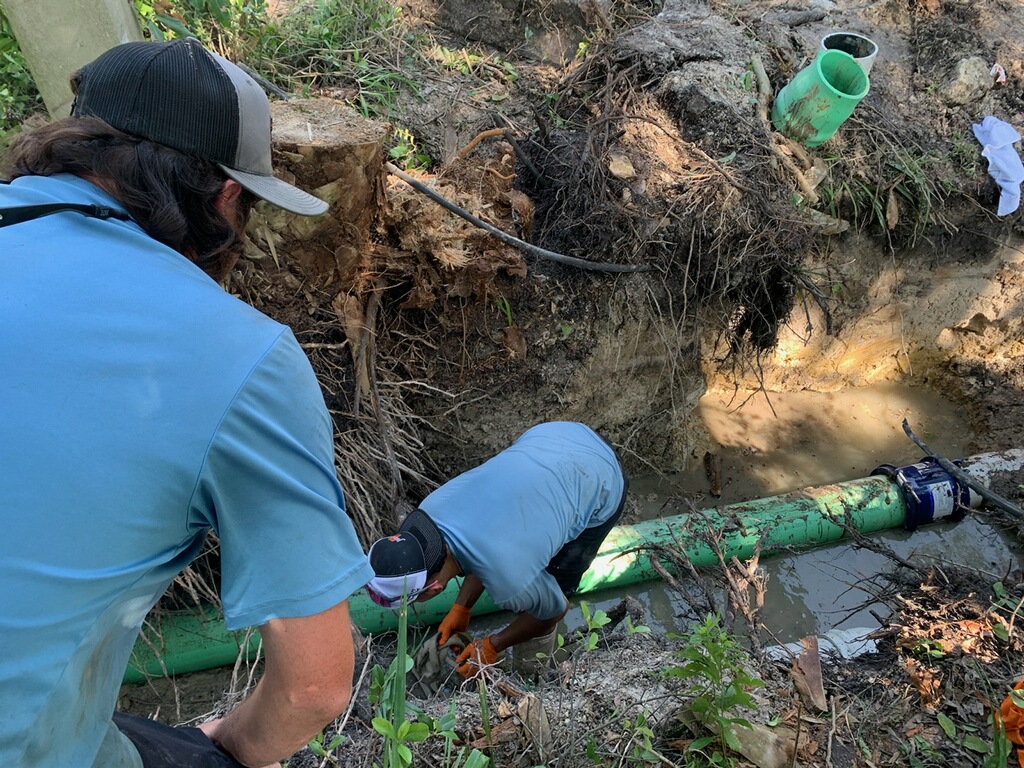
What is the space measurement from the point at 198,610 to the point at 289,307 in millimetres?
1313

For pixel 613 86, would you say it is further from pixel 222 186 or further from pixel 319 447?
pixel 319 447

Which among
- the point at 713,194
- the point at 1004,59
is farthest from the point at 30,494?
the point at 1004,59

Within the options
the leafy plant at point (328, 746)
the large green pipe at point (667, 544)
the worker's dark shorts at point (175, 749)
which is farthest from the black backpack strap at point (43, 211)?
the large green pipe at point (667, 544)

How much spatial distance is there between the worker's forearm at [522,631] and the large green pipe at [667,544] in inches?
8.8

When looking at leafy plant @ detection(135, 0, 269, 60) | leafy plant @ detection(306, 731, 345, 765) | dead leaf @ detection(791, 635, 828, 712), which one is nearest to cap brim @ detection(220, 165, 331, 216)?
leafy plant @ detection(306, 731, 345, 765)

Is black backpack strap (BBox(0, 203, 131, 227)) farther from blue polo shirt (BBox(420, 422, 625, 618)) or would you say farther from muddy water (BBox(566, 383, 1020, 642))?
muddy water (BBox(566, 383, 1020, 642))

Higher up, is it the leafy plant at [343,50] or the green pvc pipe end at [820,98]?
the leafy plant at [343,50]

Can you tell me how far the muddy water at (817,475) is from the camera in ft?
11.1

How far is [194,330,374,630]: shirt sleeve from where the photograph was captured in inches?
34.6

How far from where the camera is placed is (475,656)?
2676mm

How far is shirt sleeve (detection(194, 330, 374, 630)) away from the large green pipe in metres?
1.77

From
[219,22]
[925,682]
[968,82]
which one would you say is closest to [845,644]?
[925,682]

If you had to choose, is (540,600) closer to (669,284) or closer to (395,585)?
(395,585)

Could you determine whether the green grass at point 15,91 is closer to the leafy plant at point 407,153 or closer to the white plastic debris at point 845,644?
the leafy plant at point 407,153
